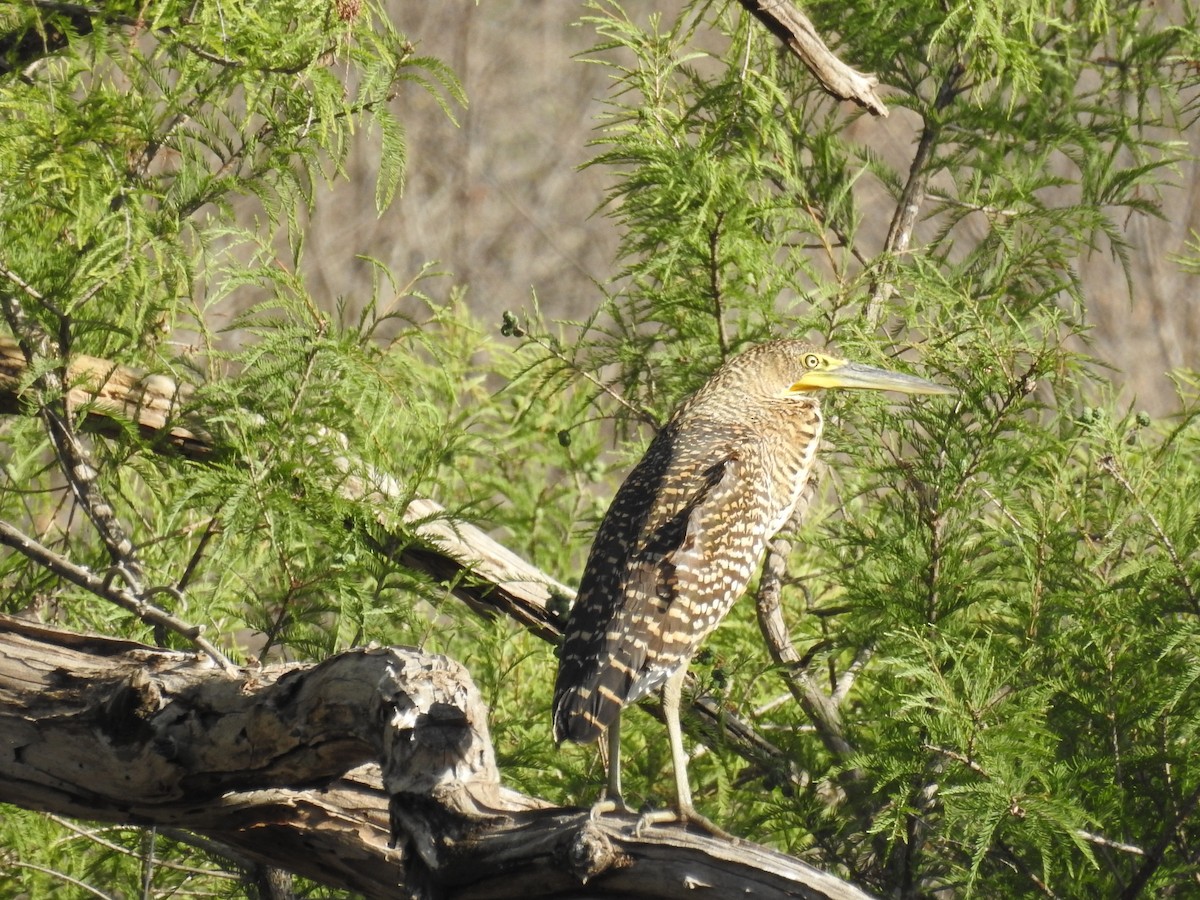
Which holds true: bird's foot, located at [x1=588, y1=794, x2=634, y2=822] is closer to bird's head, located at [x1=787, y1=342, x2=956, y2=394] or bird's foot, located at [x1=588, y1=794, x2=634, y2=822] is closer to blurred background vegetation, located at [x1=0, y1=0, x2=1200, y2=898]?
blurred background vegetation, located at [x1=0, y1=0, x2=1200, y2=898]

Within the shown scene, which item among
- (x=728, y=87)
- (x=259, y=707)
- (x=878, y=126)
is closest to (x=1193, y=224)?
(x=878, y=126)

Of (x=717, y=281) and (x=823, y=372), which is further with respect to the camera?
(x=823, y=372)

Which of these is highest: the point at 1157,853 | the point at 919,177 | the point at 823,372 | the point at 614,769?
the point at 919,177

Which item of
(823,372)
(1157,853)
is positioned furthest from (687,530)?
(1157,853)

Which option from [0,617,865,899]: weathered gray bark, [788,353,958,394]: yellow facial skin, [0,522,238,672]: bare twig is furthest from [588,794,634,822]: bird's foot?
[788,353,958,394]: yellow facial skin

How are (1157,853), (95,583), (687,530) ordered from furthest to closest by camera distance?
1. (687,530)
2. (95,583)
3. (1157,853)

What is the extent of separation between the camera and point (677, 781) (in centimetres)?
349

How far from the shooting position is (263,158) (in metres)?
3.98

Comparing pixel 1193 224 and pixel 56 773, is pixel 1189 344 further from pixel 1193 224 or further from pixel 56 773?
pixel 56 773

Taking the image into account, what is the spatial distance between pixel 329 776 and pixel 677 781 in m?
0.86

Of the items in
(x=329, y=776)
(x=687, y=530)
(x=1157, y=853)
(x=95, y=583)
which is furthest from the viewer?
(x=687, y=530)

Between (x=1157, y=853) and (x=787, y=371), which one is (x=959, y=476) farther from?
(x=1157, y=853)

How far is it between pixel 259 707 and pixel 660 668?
0.96m

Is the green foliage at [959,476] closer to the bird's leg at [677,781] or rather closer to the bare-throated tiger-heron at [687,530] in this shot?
the bare-throated tiger-heron at [687,530]
